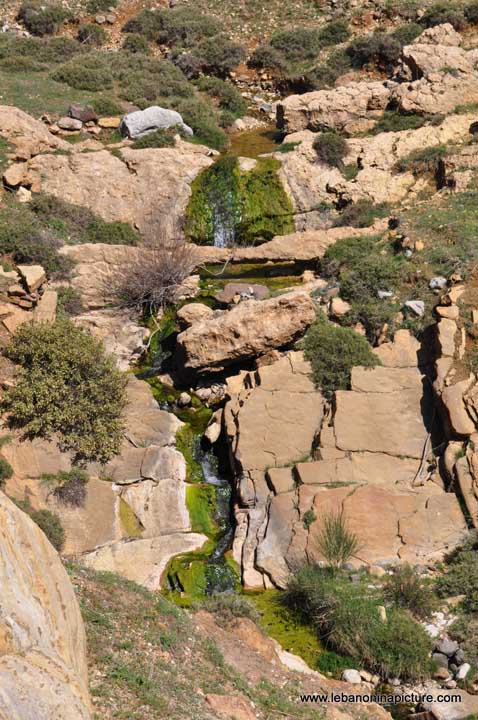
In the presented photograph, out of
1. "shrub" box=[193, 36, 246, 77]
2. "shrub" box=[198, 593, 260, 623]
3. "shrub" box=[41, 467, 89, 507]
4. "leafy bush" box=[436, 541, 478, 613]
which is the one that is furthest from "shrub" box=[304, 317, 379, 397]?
"shrub" box=[193, 36, 246, 77]

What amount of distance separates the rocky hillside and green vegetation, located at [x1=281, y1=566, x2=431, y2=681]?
0.04 m

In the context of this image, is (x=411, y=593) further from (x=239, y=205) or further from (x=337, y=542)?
(x=239, y=205)

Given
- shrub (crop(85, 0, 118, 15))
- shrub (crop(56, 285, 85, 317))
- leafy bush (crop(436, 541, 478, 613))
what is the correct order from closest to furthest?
leafy bush (crop(436, 541, 478, 613)), shrub (crop(56, 285, 85, 317)), shrub (crop(85, 0, 118, 15))

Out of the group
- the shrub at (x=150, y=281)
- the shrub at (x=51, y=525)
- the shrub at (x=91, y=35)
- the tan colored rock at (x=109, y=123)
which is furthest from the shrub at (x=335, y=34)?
the shrub at (x=51, y=525)

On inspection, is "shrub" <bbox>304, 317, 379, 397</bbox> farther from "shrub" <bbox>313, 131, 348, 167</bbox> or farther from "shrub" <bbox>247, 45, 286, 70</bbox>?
"shrub" <bbox>247, 45, 286, 70</bbox>

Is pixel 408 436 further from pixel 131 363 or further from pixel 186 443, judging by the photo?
pixel 131 363

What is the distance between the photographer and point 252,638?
11586 mm

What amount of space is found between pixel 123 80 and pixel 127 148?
7.43 metres

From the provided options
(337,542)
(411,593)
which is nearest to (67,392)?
(337,542)

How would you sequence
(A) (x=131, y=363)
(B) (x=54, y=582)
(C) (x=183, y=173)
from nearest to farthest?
(B) (x=54, y=582) < (A) (x=131, y=363) < (C) (x=183, y=173)

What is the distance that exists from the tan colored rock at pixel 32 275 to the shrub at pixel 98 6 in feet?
83.4

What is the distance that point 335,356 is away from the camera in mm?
16672

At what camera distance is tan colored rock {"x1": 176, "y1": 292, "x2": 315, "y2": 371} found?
57.8ft

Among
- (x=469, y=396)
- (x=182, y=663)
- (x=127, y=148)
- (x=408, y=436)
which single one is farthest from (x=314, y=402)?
(x=127, y=148)
